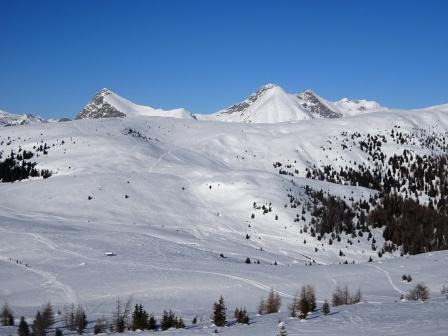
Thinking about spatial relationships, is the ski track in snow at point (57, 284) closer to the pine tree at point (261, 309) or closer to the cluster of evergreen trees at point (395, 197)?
the pine tree at point (261, 309)

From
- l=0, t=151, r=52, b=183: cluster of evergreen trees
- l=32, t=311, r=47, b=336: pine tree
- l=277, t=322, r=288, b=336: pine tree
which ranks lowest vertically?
l=32, t=311, r=47, b=336: pine tree

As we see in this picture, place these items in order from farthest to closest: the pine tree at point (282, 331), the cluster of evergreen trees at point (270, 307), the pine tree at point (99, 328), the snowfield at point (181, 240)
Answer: the snowfield at point (181, 240)
the cluster of evergreen trees at point (270, 307)
the pine tree at point (99, 328)
the pine tree at point (282, 331)

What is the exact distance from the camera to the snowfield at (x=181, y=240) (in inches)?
858

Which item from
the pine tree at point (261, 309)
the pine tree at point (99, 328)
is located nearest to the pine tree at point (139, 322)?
the pine tree at point (99, 328)

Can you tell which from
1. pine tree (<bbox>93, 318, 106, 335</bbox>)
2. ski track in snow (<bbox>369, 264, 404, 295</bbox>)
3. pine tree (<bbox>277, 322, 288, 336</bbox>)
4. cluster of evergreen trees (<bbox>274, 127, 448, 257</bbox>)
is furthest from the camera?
cluster of evergreen trees (<bbox>274, 127, 448, 257</bbox>)

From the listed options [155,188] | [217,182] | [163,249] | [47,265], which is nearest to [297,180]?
[217,182]

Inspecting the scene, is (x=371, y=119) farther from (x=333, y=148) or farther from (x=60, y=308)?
(x=60, y=308)

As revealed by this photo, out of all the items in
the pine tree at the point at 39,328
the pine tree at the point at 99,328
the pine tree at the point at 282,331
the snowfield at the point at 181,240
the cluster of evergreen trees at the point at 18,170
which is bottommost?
the pine tree at the point at 99,328

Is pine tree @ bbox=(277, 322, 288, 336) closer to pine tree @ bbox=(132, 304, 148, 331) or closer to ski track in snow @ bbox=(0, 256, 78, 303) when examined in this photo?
pine tree @ bbox=(132, 304, 148, 331)

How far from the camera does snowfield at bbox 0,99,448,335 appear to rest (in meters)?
21.8

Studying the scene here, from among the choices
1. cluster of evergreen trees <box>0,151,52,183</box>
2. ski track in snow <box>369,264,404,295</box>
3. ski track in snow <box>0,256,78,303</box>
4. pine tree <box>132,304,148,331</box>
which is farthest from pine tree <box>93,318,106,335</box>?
cluster of evergreen trees <box>0,151,52,183</box>

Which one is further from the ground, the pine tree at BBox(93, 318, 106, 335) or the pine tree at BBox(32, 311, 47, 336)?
the pine tree at BBox(32, 311, 47, 336)

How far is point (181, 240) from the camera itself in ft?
144

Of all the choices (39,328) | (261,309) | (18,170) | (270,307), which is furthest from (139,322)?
(18,170)
